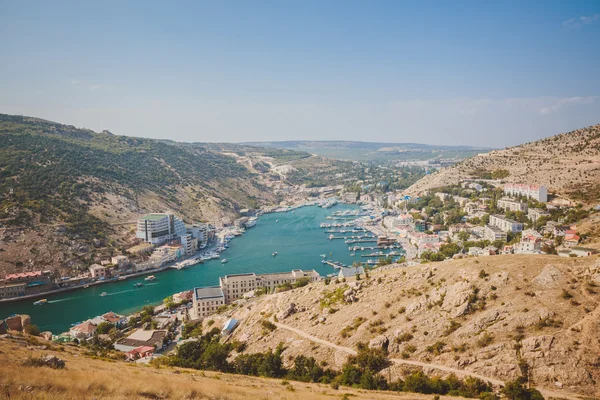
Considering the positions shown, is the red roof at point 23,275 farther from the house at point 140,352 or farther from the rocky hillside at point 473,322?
the rocky hillside at point 473,322

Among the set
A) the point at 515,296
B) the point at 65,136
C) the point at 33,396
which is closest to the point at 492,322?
the point at 515,296

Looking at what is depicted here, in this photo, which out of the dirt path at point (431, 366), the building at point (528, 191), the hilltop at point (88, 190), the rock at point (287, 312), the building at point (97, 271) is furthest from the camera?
the building at point (528, 191)

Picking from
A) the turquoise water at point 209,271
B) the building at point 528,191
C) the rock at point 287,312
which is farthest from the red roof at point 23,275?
the building at point 528,191

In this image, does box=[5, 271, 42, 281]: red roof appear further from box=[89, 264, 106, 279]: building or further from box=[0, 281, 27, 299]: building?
box=[89, 264, 106, 279]: building

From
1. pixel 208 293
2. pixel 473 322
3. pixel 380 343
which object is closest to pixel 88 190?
pixel 208 293

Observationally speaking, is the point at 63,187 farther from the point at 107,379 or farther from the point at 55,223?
A: the point at 107,379
